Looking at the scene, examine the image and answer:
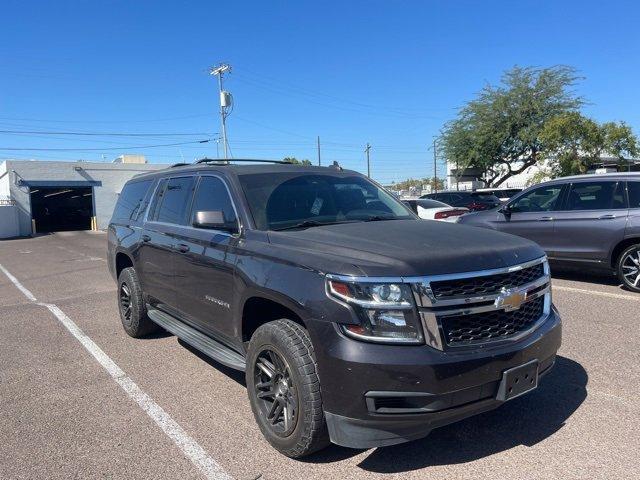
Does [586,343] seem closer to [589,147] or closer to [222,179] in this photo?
[222,179]

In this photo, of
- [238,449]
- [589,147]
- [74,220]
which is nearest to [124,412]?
[238,449]

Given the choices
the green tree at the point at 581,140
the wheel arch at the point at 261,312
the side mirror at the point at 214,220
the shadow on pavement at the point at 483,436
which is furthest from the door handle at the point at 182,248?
the green tree at the point at 581,140

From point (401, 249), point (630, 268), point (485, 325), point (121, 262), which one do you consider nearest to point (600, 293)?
point (630, 268)

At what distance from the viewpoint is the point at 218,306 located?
4.10 meters

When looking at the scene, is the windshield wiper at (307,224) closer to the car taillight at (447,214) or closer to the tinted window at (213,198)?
the tinted window at (213,198)

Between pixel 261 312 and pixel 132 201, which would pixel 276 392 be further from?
pixel 132 201

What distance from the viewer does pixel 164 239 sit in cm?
511

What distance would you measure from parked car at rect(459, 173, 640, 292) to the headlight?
6.42m

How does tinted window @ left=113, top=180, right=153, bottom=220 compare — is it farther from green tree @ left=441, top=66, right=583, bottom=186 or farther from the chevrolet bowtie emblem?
green tree @ left=441, top=66, right=583, bottom=186

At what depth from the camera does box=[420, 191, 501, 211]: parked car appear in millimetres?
20547

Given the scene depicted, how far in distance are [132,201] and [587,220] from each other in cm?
695

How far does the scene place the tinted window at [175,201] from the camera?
16.3ft

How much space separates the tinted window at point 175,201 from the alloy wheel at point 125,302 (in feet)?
4.07

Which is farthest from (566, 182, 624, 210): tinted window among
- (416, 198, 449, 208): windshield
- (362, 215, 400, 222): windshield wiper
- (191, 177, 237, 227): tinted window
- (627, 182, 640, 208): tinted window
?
(416, 198, 449, 208): windshield
